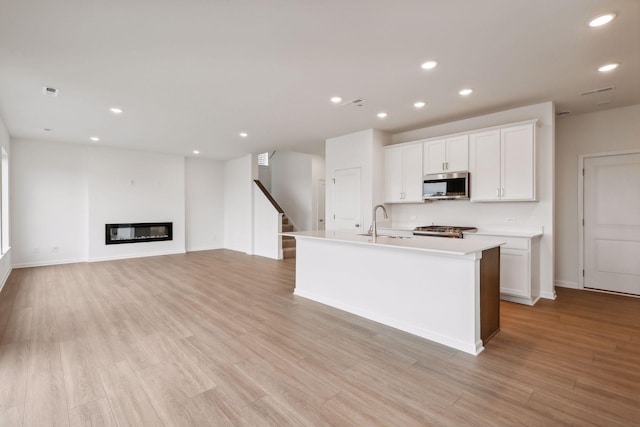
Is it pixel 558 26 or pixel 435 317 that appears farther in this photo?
pixel 435 317

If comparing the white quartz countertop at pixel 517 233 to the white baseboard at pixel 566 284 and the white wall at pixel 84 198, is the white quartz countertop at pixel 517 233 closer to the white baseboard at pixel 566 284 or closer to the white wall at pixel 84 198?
the white baseboard at pixel 566 284

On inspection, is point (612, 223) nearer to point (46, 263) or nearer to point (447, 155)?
point (447, 155)

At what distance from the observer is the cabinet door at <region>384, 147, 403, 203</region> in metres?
5.48

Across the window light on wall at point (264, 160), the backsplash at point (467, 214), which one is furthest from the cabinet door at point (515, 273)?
the window light on wall at point (264, 160)

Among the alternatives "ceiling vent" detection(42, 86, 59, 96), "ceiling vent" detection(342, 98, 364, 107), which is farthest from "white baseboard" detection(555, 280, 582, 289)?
"ceiling vent" detection(42, 86, 59, 96)

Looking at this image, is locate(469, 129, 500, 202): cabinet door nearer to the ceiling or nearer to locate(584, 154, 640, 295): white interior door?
the ceiling

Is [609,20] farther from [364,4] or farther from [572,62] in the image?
[364,4]

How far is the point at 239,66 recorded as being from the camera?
3.06 meters

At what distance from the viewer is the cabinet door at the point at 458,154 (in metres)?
4.65

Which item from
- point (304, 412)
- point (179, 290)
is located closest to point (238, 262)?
point (179, 290)

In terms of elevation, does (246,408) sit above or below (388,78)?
below

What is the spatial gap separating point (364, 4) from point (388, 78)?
1.32 meters

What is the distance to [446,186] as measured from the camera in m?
4.84

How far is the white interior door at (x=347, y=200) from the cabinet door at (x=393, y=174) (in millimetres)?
544
